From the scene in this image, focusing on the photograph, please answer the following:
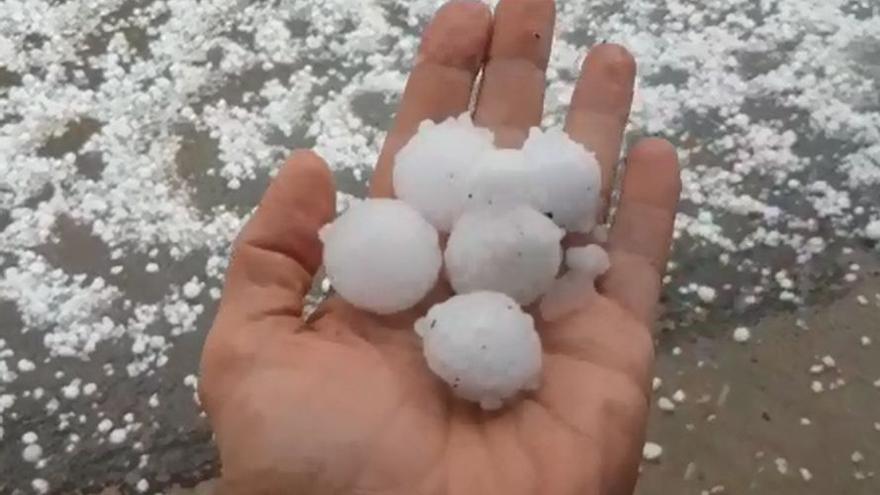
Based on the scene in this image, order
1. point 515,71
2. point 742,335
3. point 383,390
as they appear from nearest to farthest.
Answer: point 383,390, point 515,71, point 742,335

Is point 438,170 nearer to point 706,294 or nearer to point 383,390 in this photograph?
point 383,390

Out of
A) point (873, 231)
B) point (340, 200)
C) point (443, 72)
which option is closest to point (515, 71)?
point (443, 72)

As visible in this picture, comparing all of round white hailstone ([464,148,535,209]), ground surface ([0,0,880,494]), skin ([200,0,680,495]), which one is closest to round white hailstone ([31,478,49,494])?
ground surface ([0,0,880,494])


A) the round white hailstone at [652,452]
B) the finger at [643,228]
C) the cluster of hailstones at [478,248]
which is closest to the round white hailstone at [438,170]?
the cluster of hailstones at [478,248]

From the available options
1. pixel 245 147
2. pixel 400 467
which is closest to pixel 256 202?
pixel 245 147

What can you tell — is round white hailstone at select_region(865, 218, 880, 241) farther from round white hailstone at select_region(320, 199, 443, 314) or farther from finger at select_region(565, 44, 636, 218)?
Answer: round white hailstone at select_region(320, 199, 443, 314)

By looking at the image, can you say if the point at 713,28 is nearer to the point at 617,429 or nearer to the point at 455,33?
the point at 455,33
